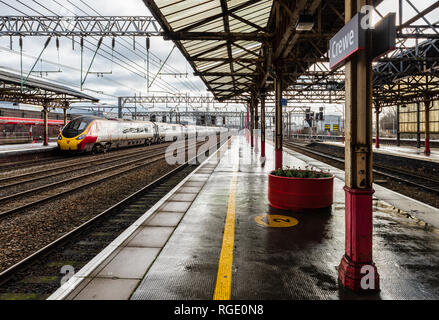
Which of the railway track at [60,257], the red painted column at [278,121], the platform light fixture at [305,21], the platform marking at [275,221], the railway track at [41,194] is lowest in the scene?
the railway track at [60,257]

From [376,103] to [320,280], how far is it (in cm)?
2939

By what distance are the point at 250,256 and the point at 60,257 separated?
3059mm

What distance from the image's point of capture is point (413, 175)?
1309 centimetres

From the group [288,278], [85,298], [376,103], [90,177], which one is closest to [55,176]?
[90,177]

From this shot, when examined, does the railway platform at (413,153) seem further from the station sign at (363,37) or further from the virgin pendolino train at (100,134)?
the virgin pendolino train at (100,134)

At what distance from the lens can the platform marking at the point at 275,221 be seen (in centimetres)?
531

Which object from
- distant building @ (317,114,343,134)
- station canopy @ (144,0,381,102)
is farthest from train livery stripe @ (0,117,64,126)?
distant building @ (317,114,343,134)

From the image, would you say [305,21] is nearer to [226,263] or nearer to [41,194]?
[226,263]

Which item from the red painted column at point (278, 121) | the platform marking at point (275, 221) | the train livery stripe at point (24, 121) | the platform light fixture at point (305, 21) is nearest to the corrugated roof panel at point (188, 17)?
the platform light fixture at point (305, 21)

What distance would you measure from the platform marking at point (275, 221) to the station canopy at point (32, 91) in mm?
17022

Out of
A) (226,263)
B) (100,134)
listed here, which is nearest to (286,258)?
(226,263)

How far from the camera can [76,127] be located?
1941cm

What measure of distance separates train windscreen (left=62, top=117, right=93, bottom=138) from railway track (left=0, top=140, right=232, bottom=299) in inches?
555

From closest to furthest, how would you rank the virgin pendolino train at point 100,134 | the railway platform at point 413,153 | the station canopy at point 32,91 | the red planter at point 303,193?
1. the red planter at point 303,193
2. the railway platform at point 413,153
3. the station canopy at point 32,91
4. the virgin pendolino train at point 100,134
